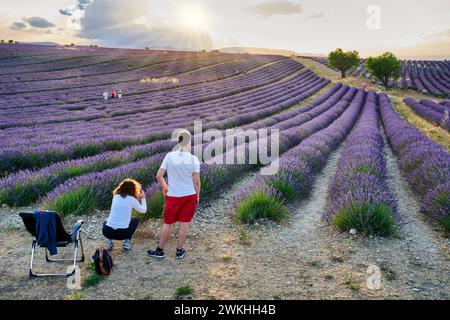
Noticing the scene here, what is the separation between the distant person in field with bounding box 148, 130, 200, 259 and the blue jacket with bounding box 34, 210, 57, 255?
1.07 m

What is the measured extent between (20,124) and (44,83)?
59.6ft

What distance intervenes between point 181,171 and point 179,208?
17.9 inches

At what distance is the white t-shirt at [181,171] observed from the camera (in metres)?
3.82

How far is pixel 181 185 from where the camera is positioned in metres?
3.89

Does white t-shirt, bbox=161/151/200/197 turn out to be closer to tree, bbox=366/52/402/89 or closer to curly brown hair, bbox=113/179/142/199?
curly brown hair, bbox=113/179/142/199

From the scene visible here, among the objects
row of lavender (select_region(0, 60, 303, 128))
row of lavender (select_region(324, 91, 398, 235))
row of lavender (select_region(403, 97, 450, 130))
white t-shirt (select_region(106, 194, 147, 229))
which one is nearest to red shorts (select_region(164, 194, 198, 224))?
white t-shirt (select_region(106, 194, 147, 229))

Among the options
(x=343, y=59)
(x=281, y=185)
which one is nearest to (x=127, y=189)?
(x=281, y=185)

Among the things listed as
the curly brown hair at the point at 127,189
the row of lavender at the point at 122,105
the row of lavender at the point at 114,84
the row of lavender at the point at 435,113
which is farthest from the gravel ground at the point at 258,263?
the row of lavender at the point at 114,84

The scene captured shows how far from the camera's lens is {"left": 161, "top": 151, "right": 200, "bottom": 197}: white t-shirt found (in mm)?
3820

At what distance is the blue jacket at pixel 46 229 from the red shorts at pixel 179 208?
118 cm

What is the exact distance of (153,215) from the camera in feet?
17.1

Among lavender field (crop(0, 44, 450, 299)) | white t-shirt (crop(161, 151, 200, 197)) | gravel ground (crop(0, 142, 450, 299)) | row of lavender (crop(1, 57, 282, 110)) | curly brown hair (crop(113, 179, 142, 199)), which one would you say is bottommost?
gravel ground (crop(0, 142, 450, 299))

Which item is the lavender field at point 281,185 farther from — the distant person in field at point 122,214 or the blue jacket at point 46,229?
the blue jacket at point 46,229
